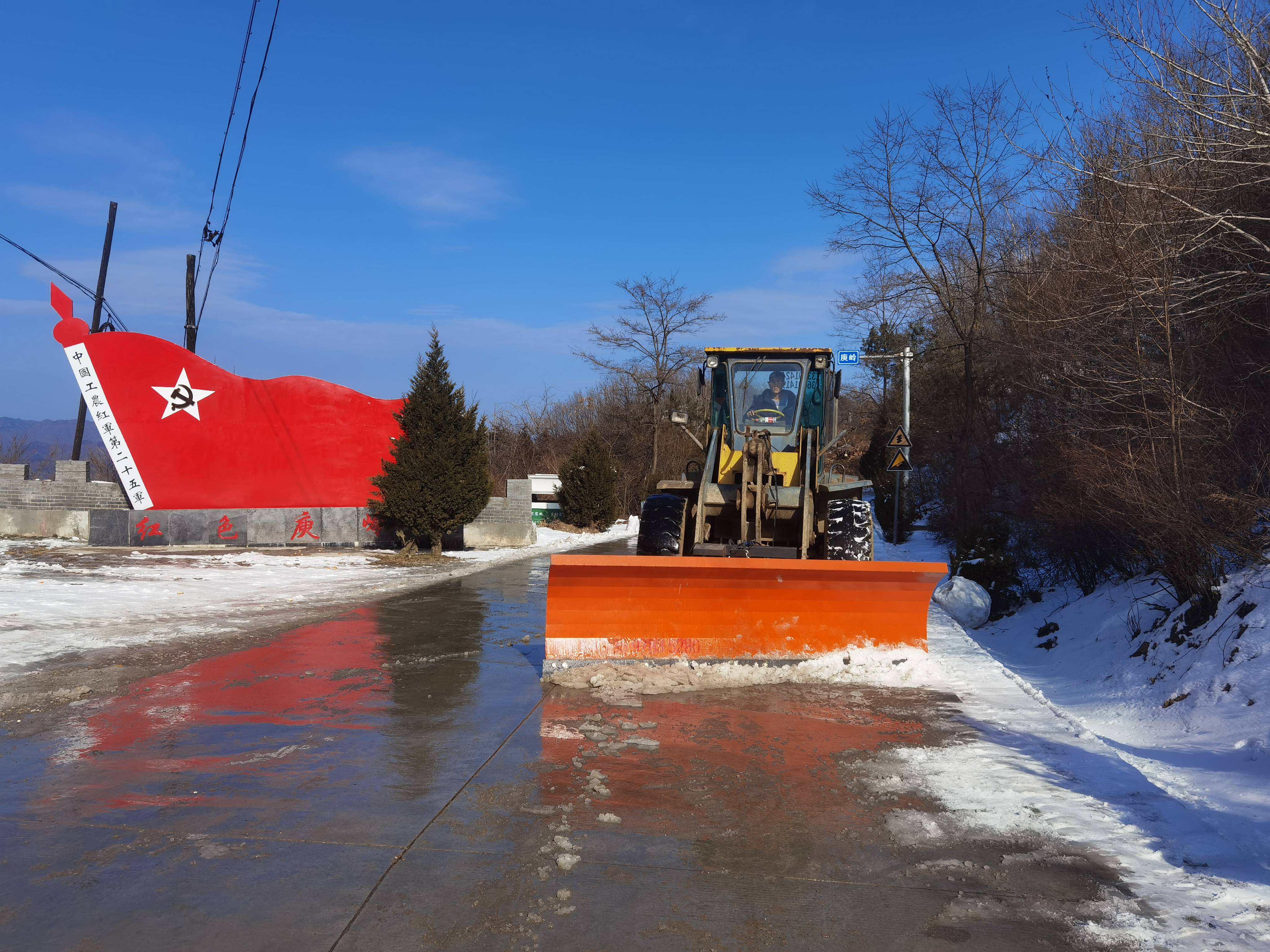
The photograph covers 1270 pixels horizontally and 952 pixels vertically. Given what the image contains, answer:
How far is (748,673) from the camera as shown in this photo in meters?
7.25

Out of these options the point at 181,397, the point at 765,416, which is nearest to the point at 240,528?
the point at 181,397

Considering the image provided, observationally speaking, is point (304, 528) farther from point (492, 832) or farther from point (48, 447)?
point (48, 447)

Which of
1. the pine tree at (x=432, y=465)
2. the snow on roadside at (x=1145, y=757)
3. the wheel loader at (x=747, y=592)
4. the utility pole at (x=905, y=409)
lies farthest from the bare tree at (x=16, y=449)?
the snow on roadside at (x=1145, y=757)

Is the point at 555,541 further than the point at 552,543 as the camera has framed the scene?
Yes

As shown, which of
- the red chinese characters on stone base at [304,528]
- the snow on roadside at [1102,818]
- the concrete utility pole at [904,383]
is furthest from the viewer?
the concrete utility pole at [904,383]

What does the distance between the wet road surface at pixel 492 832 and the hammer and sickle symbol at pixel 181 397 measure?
44.0 ft

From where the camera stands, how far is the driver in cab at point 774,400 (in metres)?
9.44

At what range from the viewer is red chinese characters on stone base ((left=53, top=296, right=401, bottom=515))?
18.2m

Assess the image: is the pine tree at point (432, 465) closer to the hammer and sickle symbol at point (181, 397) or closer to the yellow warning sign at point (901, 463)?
the hammer and sickle symbol at point (181, 397)

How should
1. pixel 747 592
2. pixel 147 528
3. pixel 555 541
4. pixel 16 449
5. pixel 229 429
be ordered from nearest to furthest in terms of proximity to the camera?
pixel 747 592, pixel 147 528, pixel 229 429, pixel 555 541, pixel 16 449

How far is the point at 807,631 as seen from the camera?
24.2 ft

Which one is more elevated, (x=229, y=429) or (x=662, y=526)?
(x=229, y=429)

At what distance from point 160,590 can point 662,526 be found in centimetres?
774

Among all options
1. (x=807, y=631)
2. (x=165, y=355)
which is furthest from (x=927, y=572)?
(x=165, y=355)
